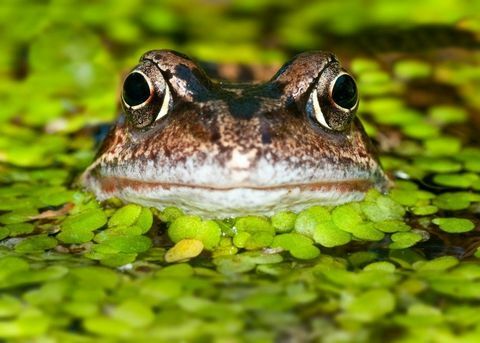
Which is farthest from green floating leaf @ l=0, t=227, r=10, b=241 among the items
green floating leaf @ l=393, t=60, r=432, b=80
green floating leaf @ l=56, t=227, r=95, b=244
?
green floating leaf @ l=393, t=60, r=432, b=80

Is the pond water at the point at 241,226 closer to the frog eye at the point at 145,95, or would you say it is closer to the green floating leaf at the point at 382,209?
the green floating leaf at the point at 382,209

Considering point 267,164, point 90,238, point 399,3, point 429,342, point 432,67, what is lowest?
point 429,342

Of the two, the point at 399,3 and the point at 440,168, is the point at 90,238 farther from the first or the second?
the point at 399,3

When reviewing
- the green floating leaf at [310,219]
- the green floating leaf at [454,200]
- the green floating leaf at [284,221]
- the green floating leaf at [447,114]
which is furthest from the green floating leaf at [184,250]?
the green floating leaf at [447,114]

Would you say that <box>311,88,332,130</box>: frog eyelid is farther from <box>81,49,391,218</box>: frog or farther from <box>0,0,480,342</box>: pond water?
<box>0,0,480,342</box>: pond water

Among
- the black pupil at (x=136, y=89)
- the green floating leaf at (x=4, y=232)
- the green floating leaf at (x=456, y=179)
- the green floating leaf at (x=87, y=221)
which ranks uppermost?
the black pupil at (x=136, y=89)

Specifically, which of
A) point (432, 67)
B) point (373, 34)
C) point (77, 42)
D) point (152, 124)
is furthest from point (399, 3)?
point (152, 124)

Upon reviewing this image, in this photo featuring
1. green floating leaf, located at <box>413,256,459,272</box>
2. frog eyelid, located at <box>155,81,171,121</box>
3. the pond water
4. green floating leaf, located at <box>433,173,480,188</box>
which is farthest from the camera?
green floating leaf, located at <box>433,173,480,188</box>
